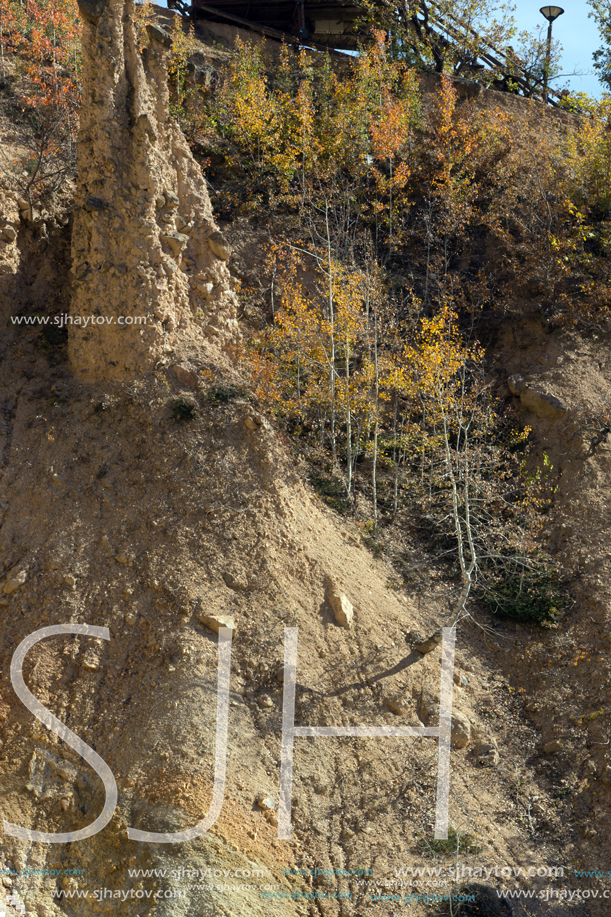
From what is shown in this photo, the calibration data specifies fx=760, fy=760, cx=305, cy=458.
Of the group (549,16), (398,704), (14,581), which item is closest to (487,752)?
(398,704)

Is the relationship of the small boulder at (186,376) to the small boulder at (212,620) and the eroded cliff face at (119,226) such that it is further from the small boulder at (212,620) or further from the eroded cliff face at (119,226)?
the small boulder at (212,620)

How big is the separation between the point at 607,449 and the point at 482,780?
890cm

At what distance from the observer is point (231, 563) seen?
45.5ft

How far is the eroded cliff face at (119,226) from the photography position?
49.8ft

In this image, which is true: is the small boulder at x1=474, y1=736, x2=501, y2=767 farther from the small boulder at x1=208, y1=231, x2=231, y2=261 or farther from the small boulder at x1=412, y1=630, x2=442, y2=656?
the small boulder at x1=208, y1=231, x2=231, y2=261

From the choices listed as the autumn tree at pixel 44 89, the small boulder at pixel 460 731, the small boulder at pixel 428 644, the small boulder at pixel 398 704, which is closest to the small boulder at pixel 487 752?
the small boulder at pixel 460 731

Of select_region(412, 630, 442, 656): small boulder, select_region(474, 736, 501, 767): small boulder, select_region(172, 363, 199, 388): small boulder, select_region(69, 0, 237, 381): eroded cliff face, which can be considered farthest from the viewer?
select_region(172, 363, 199, 388): small boulder

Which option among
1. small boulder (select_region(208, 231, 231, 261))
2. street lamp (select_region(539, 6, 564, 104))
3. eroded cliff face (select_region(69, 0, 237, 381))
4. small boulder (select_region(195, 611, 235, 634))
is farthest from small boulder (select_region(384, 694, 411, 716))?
street lamp (select_region(539, 6, 564, 104))

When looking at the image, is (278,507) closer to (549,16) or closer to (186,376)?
(186,376)

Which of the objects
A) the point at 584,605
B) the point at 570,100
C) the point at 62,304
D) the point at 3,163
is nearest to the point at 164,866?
the point at 584,605

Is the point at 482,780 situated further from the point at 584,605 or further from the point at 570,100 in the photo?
the point at 570,100

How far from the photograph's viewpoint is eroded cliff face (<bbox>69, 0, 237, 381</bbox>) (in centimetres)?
1516

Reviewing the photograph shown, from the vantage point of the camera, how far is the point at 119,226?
50.0ft

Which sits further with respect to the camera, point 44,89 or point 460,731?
point 44,89
